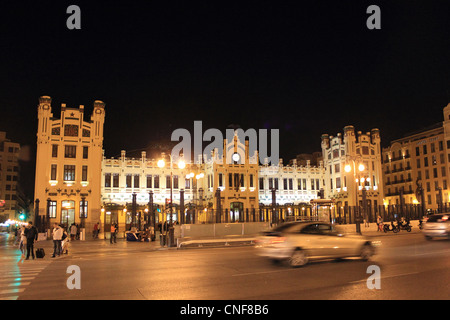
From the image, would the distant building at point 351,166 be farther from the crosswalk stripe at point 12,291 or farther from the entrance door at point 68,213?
the crosswalk stripe at point 12,291

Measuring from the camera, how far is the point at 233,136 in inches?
2301

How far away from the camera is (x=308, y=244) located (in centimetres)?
1357

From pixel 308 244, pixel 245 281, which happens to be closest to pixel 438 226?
pixel 308 244

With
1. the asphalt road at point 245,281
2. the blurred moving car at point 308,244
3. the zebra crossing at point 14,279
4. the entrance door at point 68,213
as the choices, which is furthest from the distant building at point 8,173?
the blurred moving car at point 308,244

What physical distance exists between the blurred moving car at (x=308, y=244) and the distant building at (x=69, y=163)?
125 ft

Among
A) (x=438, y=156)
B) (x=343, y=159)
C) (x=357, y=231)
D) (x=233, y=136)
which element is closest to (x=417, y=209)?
(x=357, y=231)

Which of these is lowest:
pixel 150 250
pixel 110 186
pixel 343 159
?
pixel 150 250

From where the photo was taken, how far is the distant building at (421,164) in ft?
229

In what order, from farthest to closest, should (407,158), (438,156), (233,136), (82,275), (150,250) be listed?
(407,158) → (438,156) → (233,136) → (150,250) → (82,275)
